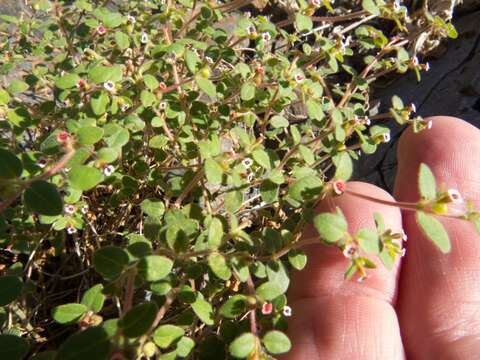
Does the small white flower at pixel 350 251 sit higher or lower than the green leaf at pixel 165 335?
higher

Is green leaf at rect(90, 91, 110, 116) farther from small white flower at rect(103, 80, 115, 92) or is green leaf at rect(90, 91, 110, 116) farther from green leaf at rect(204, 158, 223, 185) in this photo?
green leaf at rect(204, 158, 223, 185)

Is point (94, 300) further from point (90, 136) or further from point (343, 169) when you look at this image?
point (343, 169)

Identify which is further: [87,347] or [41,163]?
[41,163]

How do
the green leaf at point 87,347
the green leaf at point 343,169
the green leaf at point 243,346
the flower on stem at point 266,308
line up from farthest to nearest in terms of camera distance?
the green leaf at point 343,169 → the flower on stem at point 266,308 → the green leaf at point 243,346 → the green leaf at point 87,347

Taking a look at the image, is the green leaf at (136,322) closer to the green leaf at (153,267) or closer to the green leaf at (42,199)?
the green leaf at (153,267)

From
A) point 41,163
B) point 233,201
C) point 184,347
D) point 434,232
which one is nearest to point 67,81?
point 41,163

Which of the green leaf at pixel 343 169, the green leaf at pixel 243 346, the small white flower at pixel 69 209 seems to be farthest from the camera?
the small white flower at pixel 69 209

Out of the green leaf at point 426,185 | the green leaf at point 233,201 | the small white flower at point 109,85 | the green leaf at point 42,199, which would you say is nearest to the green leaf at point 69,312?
the green leaf at point 42,199

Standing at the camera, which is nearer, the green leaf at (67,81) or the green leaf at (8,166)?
the green leaf at (8,166)
